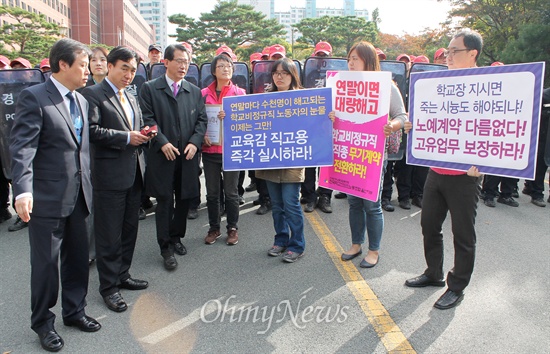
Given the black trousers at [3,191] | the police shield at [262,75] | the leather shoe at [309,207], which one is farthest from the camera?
the police shield at [262,75]

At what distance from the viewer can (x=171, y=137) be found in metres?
4.27

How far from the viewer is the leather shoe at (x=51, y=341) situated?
2906 millimetres

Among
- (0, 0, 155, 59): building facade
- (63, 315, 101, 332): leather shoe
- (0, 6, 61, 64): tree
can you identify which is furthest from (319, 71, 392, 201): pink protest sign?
(0, 0, 155, 59): building facade

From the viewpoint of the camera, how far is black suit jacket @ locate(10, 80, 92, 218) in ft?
8.90

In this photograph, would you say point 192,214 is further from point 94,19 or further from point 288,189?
point 94,19

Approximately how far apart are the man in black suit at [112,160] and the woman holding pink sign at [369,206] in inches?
79.9

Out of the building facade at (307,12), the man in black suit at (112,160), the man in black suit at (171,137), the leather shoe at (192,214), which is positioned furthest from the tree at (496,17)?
the building facade at (307,12)

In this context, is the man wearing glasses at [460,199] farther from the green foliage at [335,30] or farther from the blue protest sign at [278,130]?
the green foliage at [335,30]

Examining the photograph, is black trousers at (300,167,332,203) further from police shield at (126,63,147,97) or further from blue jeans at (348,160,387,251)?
police shield at (126,63,147,97)

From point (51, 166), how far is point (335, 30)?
139 ft

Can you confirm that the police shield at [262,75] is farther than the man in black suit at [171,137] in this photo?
Yes

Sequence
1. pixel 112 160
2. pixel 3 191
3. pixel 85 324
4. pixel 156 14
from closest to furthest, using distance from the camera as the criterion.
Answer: pixel 85 324, pixel 112 160, pixel 3 191, pixel 156 14

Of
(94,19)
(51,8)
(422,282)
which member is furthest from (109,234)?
(94,19)

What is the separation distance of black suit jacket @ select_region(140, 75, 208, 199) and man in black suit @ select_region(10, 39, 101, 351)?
1079 mm
